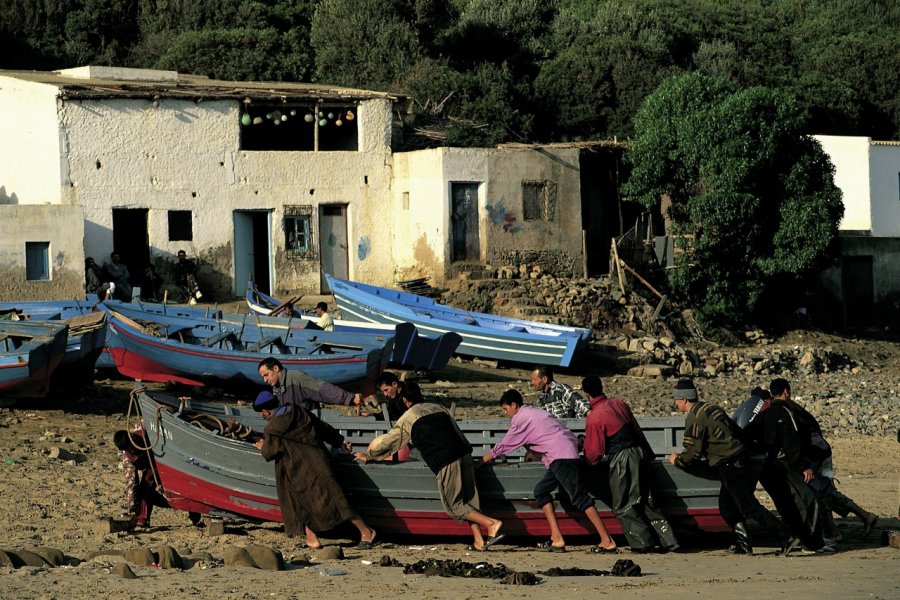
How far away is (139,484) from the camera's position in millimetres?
13547

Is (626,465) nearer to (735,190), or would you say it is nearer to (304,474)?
(304,474)

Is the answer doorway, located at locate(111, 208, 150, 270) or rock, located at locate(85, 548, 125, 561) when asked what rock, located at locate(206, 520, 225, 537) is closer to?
rock, located at locate(85, 548, 125, 561)

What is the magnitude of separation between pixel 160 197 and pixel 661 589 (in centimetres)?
2132

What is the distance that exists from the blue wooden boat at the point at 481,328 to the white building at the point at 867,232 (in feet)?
37.1

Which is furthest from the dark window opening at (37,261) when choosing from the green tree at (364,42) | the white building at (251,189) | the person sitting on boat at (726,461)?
the person sitting on boat at (726,461)

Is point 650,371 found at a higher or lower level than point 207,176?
lower

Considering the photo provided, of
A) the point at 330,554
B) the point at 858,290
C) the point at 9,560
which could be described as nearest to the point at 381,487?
the point at 330,554

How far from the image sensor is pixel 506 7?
50719 mm

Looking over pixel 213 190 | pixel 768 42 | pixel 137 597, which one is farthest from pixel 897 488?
pixel 768 42

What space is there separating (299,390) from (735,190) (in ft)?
64.9

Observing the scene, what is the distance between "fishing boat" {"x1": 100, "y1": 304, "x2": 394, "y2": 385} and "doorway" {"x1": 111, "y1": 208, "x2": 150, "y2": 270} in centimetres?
754

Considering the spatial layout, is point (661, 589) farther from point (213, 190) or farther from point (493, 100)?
point (493, 100)

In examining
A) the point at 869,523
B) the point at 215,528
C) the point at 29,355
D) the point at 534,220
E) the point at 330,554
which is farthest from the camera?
the point at 534,220

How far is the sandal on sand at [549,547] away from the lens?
494 inches
